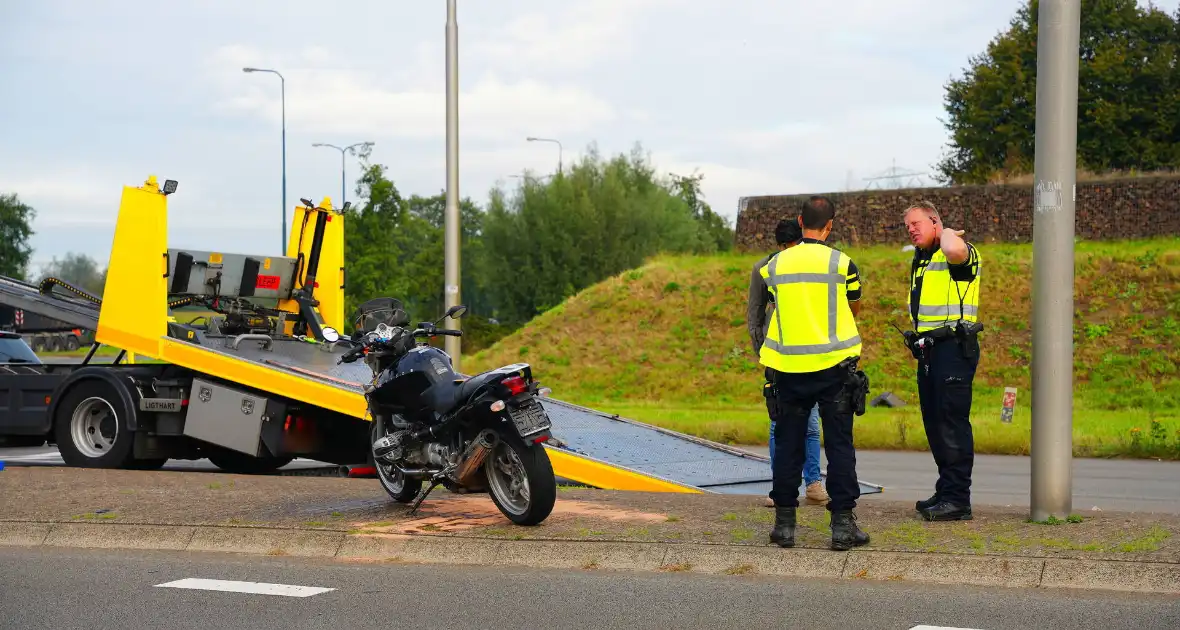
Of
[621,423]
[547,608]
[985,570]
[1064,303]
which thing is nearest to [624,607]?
[547,608]

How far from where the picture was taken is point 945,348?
814 cm

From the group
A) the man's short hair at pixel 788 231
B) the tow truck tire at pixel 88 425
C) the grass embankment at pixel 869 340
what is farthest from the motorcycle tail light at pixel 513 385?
the grass embankment at pixel 869 340

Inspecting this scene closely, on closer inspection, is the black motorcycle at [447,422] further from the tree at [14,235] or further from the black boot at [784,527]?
the tree at [14,235]

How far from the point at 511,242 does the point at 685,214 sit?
1033cm

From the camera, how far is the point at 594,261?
55656mm

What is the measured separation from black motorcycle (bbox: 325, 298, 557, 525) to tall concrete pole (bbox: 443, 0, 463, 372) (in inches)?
351

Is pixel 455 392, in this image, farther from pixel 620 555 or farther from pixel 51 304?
pixel 51 304

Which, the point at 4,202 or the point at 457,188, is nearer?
the point at 457,188

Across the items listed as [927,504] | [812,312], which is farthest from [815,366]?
[927,504]

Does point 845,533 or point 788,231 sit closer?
point 845,533

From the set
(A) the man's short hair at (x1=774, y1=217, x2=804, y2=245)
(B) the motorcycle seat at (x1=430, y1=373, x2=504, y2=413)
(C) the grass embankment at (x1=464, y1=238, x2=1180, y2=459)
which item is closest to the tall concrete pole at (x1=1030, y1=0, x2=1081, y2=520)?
(A) the man's short hair at (x1=774, y1=217, x2=804, y2=245)

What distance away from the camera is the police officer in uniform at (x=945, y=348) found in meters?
8.11

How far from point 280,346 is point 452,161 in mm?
5956

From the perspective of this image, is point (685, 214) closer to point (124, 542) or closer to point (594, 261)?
point (594, 261)
